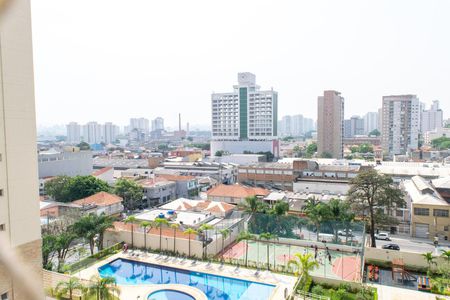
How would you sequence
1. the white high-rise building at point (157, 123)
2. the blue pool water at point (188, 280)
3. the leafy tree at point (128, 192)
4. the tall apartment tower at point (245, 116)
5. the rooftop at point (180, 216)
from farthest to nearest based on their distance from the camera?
the white high-rise building at point (157, 123) → the tall apartment tower at point (245, 116) → the leafy tree at point (128, 192) → the rooftop at point (180, 216) → the blue pool water at point (188, 280)

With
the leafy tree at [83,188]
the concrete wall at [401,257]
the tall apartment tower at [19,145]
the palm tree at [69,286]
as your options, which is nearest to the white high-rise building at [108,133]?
the leafy tree at [83,188]

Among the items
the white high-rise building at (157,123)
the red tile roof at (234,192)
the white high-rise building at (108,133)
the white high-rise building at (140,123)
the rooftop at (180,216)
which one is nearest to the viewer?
the rooftop at (180,216)

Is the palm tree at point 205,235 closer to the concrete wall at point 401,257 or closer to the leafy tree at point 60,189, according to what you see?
the concrete wall at point 401,257

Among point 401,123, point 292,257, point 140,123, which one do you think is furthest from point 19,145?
point 140,123

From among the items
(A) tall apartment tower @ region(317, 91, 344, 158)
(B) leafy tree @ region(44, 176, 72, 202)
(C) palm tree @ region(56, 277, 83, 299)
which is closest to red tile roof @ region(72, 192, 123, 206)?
(B) leafy tree @ region(44, 176, 72, 202)

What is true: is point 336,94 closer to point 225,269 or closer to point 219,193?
point 219,193
